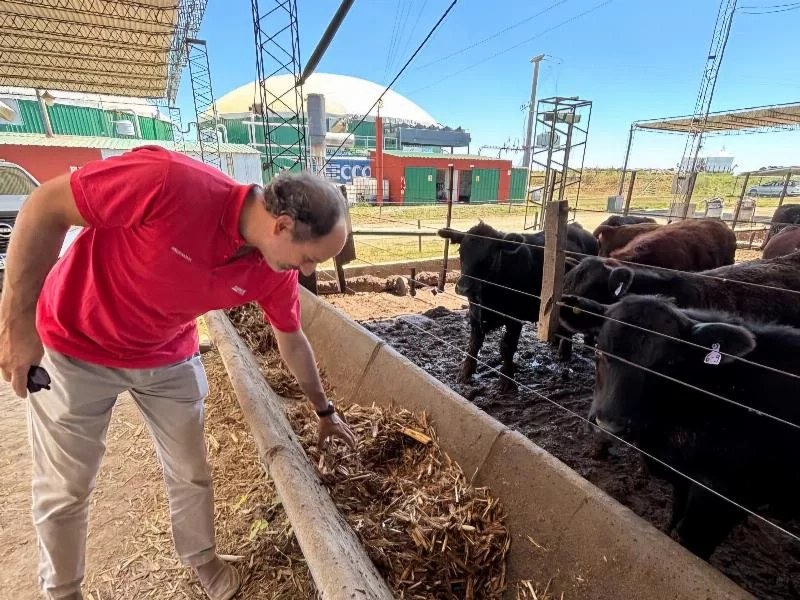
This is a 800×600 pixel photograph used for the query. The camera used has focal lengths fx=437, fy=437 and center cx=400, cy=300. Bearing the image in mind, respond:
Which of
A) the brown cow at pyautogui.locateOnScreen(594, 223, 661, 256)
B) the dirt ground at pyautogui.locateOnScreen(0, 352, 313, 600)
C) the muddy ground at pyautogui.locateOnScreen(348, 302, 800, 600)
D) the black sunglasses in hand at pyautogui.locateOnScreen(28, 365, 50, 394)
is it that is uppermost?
the black sunglasses in hand at pyautogui.locateOnScreen(28, 365, 50, 394)

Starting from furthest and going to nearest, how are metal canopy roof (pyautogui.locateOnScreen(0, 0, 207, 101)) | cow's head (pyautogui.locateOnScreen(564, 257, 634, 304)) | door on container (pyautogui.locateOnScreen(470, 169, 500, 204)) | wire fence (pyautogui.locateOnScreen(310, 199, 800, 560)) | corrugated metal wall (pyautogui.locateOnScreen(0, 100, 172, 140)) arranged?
1. door on container (pyautogui.locateOnScreen(470, 169, 500, 204))
2. corrugated metal wall (pyautogui.locateOnScreen(0, 100, 172, 140))
3. metal canopy roof (pyautogui.locateOnScreen(0, 0, 207, 101))
4. cow's head (pyautogui.locateOnScreen(564, 257, 634, 304))
5. wire fence (pyautogui.locateOnScreen(310, 199, 800, 560))

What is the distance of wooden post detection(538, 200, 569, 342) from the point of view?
114 inches

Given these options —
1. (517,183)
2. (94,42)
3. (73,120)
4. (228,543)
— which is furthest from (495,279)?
(517,183)

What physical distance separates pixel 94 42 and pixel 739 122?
74.9 feet

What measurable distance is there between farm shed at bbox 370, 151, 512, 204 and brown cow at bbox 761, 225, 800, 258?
69.3ft

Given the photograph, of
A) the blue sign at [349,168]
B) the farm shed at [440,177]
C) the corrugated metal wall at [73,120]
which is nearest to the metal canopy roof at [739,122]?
the farm shed at [440,177]

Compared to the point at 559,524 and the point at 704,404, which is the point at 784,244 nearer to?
the point at 704,404

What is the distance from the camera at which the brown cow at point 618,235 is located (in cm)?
678

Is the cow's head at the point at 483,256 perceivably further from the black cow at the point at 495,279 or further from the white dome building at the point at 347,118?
the white dome building at the point at 347,118

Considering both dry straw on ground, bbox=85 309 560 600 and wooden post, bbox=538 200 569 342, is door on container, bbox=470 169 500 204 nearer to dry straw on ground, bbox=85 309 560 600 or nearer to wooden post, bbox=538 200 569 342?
wooden post, bbox=538 200 569 342

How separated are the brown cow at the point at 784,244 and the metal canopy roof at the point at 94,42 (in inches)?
427

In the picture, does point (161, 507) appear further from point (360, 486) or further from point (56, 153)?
point (56, 153)

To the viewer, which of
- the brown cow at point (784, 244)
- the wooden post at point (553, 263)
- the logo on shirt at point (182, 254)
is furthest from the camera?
the brown cow at point (784, 244)

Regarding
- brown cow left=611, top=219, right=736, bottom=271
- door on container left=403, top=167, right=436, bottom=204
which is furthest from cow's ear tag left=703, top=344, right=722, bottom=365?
door on container left=403, top=167, right=436, bottom=204
